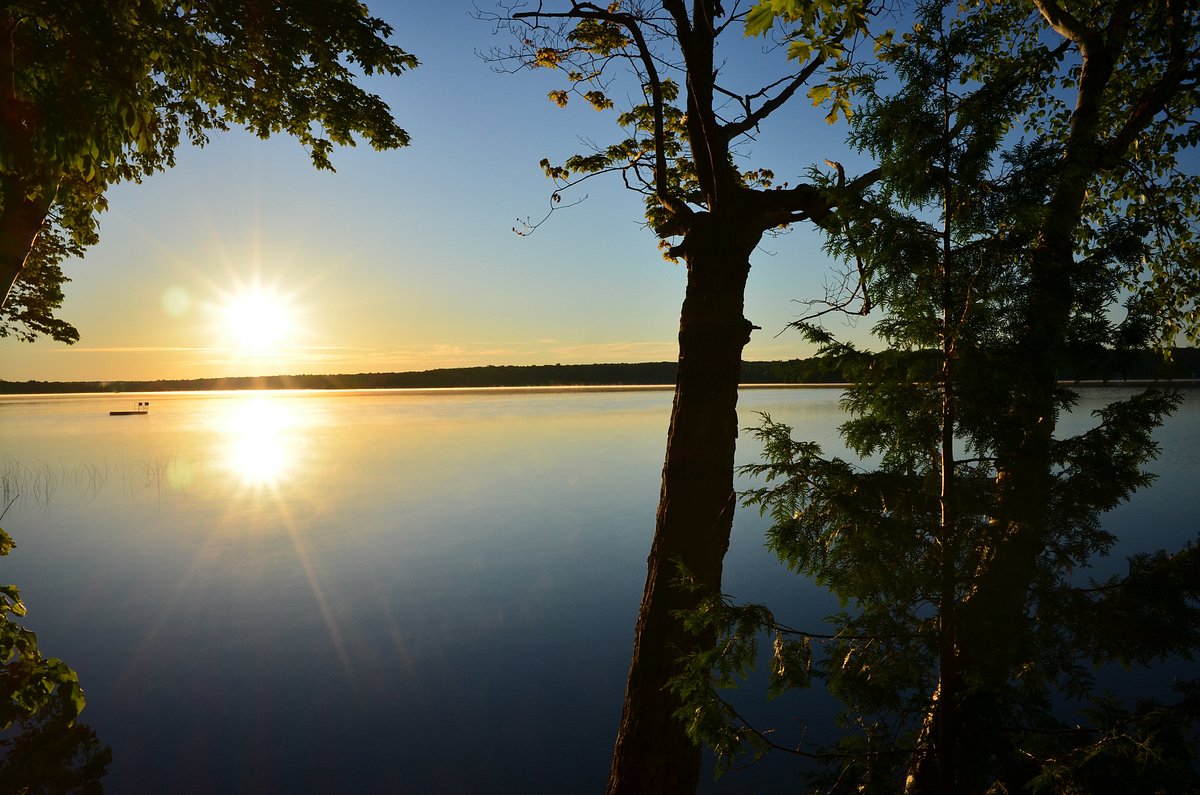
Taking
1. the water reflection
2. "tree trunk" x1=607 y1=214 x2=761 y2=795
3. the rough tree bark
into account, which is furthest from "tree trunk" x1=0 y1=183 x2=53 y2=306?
the water reflection

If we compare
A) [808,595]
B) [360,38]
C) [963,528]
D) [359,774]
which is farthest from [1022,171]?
[808,595]

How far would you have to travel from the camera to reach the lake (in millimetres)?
9469

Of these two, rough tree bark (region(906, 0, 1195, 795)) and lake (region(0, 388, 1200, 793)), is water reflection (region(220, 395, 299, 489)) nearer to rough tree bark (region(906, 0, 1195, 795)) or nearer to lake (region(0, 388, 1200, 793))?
lake (region(0, 388, 1200, 793))

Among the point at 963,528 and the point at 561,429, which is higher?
the point at 963,528

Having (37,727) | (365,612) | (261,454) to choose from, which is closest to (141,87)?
(37,727)

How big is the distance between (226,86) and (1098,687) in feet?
56.0

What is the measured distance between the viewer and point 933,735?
4438 millimetres


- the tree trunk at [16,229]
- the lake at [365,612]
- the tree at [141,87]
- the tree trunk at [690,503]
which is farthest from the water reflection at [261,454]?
the tree trunk at [690,503]

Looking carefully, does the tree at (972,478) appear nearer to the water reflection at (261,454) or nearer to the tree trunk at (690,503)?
the tree trunk at (690,503)

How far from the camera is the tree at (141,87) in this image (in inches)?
157

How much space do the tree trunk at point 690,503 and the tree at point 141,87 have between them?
15.2ft

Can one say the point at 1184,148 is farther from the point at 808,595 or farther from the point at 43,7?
the point at 43,7

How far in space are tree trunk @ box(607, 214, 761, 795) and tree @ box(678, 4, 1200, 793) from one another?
4.15 ft

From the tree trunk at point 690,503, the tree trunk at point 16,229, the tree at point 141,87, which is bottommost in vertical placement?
the tree trunk at point 690,503
